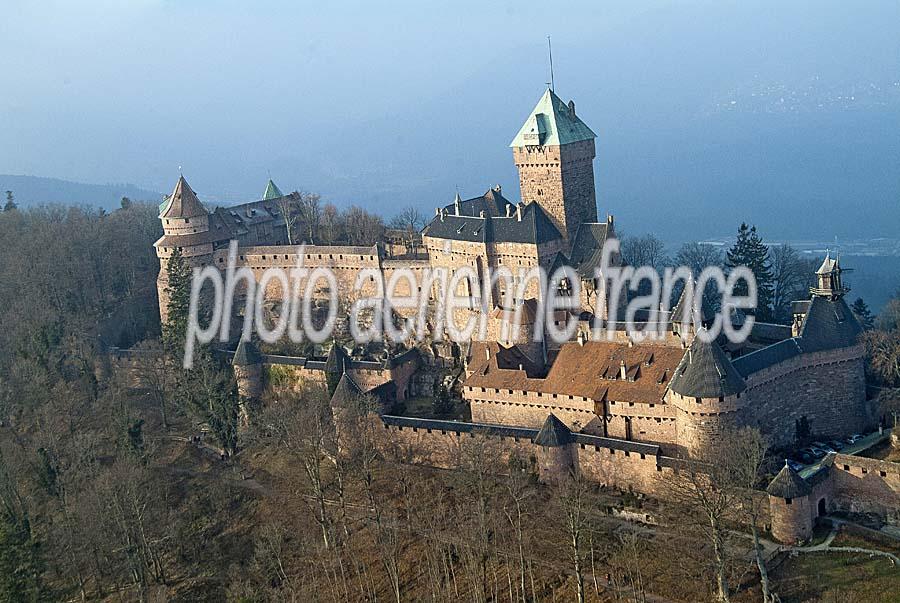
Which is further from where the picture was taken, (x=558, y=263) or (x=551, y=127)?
(x=551, y=127)

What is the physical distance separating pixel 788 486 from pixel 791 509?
Answer: 26.3 inches

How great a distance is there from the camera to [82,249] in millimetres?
57594

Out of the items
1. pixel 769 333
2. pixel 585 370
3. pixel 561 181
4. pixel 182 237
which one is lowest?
pixel 585 370

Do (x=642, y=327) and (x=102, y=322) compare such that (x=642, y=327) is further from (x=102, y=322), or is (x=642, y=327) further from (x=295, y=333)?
(x=102, y=322)

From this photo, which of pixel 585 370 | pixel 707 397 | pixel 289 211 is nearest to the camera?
pixel 707 397

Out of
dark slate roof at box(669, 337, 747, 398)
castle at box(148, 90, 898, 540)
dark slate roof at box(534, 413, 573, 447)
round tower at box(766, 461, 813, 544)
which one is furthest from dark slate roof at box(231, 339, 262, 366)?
round tower at box(766, 461, 813, 544)

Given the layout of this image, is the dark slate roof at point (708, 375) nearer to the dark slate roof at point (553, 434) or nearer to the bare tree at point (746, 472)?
the bare tree at point (746, 472)

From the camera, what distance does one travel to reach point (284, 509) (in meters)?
39.3

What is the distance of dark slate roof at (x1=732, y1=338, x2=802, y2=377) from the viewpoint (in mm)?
35375

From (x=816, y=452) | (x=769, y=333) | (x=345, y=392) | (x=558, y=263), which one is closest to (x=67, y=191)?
(x=558, y=263)

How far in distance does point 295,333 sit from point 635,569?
2524 cm

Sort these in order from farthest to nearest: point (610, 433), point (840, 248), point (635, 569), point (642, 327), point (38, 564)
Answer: point (840, 248)
point (642, 327)
point (610, 433)
point (38, 564)
point (635, 569)

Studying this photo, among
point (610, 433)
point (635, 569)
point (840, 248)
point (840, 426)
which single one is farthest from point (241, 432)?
point (840, 248)

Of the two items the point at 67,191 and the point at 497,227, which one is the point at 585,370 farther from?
the point at 67,191
